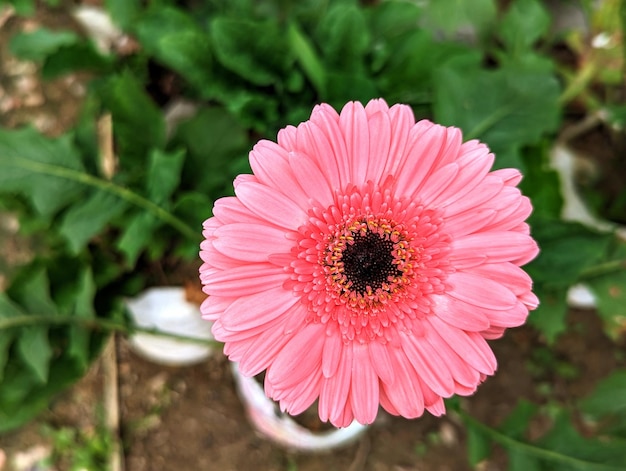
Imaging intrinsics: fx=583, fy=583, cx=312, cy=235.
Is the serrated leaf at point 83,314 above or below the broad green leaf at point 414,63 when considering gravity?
below

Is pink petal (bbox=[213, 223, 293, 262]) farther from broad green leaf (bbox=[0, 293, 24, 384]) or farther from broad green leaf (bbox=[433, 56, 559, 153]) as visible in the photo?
broad green leaf (bbox=[0, 293, 24, 384])

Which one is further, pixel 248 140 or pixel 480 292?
pixel 248 140

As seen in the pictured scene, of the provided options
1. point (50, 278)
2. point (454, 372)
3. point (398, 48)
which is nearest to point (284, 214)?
point (454, 372)

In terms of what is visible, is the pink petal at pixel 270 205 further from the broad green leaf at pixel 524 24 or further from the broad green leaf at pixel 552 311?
the broad green leaf at pixel 524 24

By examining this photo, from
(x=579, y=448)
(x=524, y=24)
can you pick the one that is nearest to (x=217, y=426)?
(x=579, y=448)

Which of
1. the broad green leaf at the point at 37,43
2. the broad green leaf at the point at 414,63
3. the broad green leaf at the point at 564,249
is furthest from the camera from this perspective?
the broad green leaf at the point at 37,43

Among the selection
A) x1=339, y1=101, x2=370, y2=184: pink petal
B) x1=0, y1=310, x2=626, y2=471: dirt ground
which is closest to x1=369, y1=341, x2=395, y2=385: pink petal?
x1=339, y1=101, x2=370, y2=184: pink petal

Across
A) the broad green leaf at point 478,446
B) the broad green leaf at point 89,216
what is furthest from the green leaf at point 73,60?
the broad green leaf at point 478,446

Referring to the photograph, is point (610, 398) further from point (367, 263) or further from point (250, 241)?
point (250, 241)
